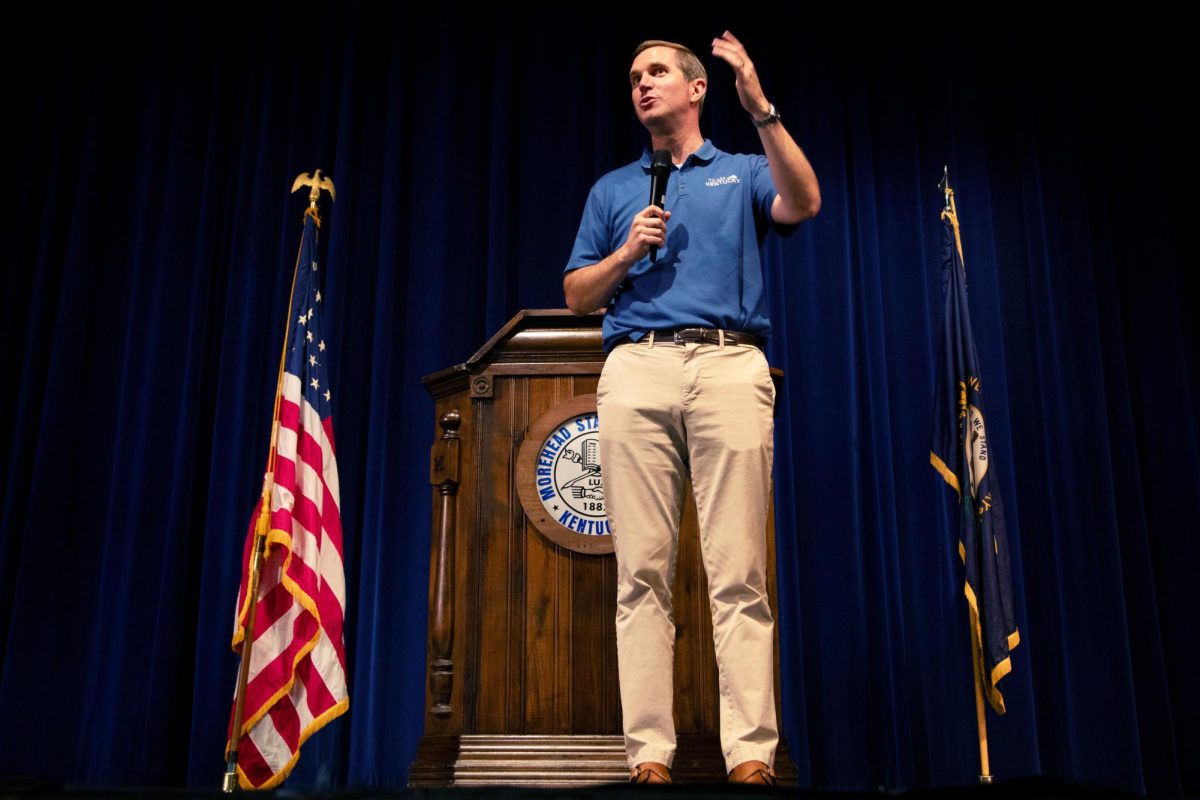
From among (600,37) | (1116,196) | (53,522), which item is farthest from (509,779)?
(1116,196)

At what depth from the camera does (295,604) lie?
3.19 m

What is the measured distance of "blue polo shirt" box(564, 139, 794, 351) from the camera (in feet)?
7.50

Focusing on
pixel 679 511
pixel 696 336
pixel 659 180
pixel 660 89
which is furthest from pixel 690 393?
pixel 660 89

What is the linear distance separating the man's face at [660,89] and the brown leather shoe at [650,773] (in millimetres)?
1391

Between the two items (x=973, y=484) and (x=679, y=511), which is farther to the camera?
(x=973, y=484)

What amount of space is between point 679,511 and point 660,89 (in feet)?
3.16

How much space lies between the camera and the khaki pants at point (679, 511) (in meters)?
2.05

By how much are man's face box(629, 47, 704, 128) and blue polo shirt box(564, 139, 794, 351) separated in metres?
0.10

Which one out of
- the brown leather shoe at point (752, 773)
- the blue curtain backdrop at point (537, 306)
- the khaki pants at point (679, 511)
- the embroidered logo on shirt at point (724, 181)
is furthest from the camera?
the blue curtain backdrop at point (537, 306)

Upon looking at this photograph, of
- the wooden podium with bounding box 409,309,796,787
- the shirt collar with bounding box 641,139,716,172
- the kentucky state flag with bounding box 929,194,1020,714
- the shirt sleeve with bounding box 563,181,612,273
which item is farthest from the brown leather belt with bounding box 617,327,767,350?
the kentucky state flag with bounding box 929,194,1020,714

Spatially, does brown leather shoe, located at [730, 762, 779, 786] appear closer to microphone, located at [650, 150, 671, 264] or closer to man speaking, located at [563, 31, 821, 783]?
man speaking, located at [563, 31, 821, 783]

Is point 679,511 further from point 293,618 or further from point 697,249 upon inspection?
point 293,618

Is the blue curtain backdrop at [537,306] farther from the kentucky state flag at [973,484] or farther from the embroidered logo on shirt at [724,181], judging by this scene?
the embroidered logo on shirt at [724,181]

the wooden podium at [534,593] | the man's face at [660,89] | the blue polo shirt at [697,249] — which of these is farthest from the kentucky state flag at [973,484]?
the man's face at [660,89]
